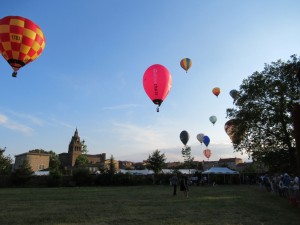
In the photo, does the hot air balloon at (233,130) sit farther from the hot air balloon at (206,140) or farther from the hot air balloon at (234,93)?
the hot air balloon at (206,140)

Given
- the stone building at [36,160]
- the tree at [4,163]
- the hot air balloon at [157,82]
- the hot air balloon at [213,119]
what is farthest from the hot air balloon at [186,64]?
the stone building at [36,160]

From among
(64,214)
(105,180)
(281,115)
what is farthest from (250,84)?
(64,214)

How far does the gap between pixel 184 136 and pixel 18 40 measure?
35.5 meters

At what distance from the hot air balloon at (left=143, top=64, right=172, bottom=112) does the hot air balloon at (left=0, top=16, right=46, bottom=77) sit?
22.8 feet

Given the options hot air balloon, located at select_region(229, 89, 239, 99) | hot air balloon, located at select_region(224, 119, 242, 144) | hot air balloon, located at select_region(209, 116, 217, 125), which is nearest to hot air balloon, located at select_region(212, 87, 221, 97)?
hot air balloon, located at select_region(229, 89, 239, 99)

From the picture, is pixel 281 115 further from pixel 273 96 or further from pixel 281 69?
pixel 281 69

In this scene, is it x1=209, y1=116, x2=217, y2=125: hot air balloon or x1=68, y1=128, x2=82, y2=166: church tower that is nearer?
x1=209, y1=116, x2=217, y2=125: hot air balloon

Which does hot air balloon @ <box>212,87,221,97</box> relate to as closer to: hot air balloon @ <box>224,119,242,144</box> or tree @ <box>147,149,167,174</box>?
hot air balloon @ <box>224,119,242,144</box>

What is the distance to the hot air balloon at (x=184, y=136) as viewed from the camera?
156 ft

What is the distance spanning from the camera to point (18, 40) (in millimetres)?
16016

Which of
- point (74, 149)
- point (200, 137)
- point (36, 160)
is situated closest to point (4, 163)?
point (36, 160)

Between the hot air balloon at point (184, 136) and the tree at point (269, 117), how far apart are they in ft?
39.9

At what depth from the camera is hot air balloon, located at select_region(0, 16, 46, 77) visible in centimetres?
1593

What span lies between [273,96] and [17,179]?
37065 millimetres
